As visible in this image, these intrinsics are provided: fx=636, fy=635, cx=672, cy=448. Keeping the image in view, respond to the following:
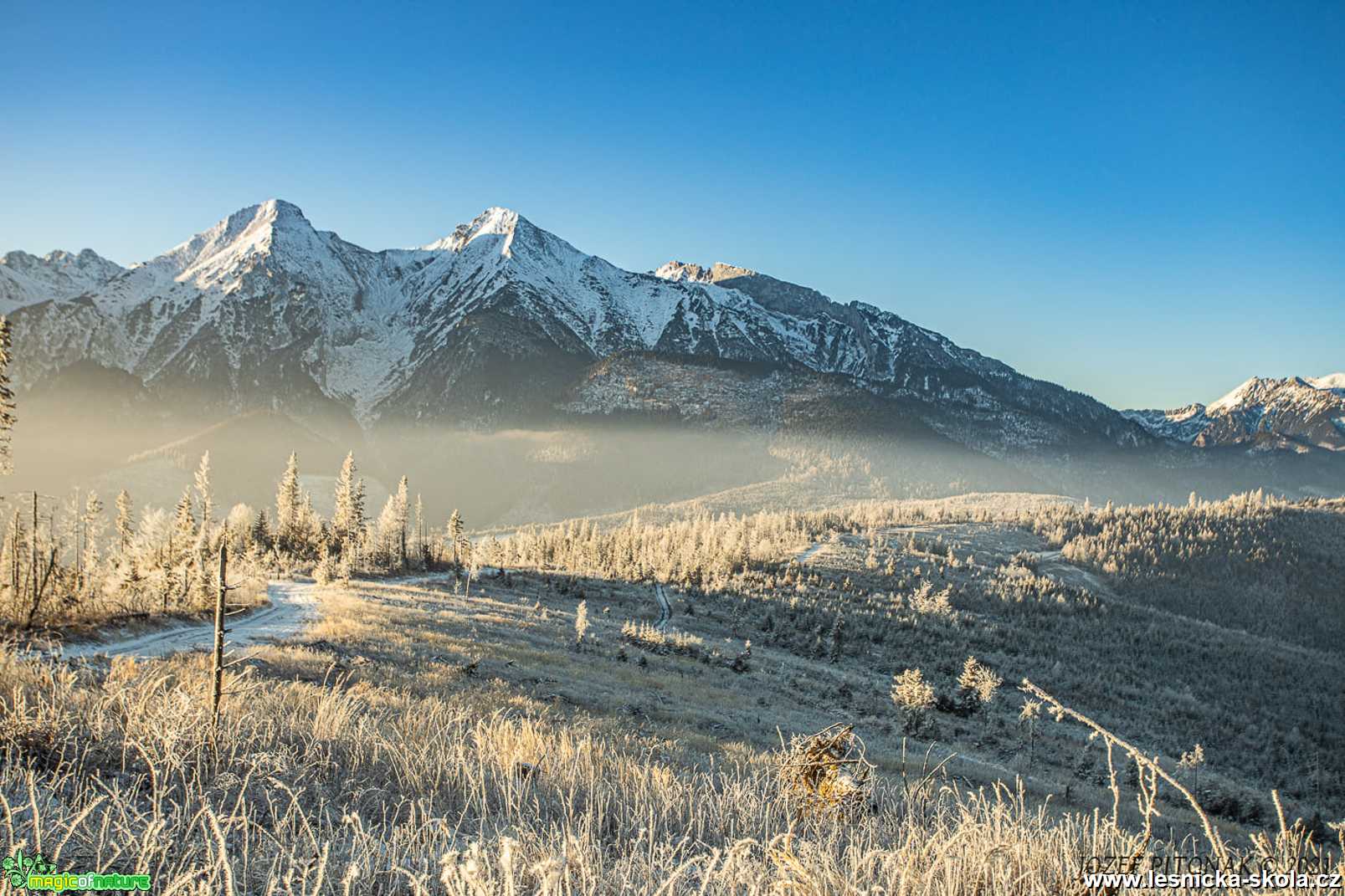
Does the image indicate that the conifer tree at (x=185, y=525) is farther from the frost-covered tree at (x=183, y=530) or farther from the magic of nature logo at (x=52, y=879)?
the magic of nature logo at (x=52, y=879)

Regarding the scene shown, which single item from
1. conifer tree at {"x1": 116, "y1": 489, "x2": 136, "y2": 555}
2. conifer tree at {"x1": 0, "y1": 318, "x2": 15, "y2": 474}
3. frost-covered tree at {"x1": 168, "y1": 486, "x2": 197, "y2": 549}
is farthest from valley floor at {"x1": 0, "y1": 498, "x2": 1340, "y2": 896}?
conifer tree at {"x1": 116, "y1": 489, "x2": 136, "y2": 555}

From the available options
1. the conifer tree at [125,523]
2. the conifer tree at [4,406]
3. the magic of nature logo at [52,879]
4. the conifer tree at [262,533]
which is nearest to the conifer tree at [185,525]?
the conifer tree at [125,523]

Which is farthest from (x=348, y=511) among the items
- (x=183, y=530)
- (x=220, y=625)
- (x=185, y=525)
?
(x=220, y=625)

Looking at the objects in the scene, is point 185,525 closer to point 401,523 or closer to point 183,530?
point 183,530

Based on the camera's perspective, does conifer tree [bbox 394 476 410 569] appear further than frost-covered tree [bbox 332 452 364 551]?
Yes

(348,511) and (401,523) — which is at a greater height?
(348,511)

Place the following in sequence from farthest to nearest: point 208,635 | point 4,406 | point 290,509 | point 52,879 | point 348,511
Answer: point 348,511, point 290,509, point 208,635, point 4,406, point 52,879

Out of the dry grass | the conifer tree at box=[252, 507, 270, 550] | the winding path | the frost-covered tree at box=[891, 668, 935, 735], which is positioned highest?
the dry grass

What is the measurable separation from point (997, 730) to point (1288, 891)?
30.1 meters

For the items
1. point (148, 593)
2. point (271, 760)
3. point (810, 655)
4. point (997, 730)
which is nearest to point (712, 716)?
point (271, 760)

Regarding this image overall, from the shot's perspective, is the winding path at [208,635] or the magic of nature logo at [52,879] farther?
the winding path at [208,635]

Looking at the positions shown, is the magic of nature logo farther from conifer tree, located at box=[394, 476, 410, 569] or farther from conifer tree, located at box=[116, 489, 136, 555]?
conifer tree, located at box=[394, 476, 410, 569]

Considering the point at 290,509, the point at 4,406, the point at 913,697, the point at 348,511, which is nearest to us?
the point at 4,406

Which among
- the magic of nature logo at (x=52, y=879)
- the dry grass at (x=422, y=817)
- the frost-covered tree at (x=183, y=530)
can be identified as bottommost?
the frost-covered tree at (x=183, y=530)
